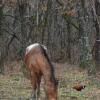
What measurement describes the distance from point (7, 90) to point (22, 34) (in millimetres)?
7482

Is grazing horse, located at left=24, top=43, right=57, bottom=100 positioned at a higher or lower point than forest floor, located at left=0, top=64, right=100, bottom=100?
higher

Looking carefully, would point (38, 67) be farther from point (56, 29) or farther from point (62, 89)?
point (56, 29)

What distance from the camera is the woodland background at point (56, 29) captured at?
16.1 metres

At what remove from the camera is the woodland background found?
16141 millimetres

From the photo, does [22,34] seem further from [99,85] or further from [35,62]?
[35,62]

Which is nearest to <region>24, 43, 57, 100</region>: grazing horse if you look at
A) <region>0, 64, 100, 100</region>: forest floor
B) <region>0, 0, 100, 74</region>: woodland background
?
<region>0, 64, 100, 100</region>: forest floor

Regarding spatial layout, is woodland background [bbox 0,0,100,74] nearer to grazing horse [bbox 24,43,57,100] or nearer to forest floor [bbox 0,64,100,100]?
forest floor [bbox 0,64,100,100]

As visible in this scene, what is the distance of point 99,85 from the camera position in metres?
12.7

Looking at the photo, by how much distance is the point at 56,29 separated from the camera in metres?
26.0

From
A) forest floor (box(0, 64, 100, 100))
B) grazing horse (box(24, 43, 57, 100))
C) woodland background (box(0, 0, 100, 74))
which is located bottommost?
forest floor (box(0, 64, 100, 100))

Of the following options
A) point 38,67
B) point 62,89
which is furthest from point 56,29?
point 38,67

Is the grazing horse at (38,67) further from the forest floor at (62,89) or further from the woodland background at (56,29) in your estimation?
the woodland background at (56,29)

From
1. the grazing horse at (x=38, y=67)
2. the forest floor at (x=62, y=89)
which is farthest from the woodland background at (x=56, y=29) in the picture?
the grazing horse at (x=38, y=67)

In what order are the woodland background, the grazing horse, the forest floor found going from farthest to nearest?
the woodland background → the forest floor → the grazing horse
